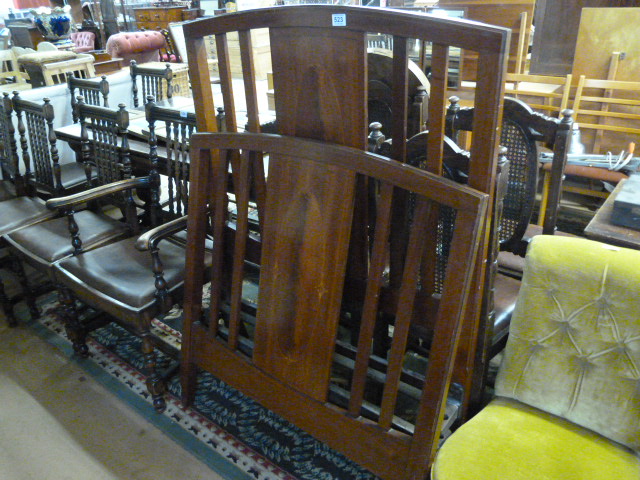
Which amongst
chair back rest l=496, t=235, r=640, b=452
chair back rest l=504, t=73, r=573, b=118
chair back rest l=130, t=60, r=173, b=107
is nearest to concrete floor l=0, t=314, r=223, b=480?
chair back rest l=496, t=235, r=640, b=452

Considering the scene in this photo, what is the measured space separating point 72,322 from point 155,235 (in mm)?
719

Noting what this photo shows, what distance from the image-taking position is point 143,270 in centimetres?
188

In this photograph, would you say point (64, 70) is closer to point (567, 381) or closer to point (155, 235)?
point (155, 235)

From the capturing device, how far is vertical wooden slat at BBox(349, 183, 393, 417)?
3.79 ft

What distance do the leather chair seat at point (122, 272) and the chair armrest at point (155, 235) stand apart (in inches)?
6.7

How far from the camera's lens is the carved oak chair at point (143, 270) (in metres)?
1.73

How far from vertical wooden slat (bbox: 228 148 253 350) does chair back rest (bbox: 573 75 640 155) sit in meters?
2.18

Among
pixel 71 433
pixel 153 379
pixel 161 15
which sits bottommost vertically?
pixel 71 433

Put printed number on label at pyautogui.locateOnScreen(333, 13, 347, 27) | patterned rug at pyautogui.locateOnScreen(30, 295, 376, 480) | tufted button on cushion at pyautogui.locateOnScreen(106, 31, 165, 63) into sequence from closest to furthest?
printed number on label at pyautogui.locateOnScreen(333, 13, 347, 27), patterned rug at pyautogui.locateOnScreen(30, 295, 376, 480), tufted button on cushion at pyautogui.locateOnScreen(106, 31, 165, 63)

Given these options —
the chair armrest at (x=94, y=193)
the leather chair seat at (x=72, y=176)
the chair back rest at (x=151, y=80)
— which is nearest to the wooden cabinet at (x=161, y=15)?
the chair back rest at (x=151, y=80)

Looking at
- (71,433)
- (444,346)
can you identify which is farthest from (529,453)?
(71,433)

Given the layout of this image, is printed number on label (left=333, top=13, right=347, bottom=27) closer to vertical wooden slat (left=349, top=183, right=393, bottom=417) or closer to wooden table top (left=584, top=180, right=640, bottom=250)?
vertical wooden slat (left=349, top=183, right=393, bottom=417)

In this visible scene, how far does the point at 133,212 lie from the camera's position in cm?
220

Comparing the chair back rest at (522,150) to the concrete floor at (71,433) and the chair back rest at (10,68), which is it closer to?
the concrete floor at (71,433)
